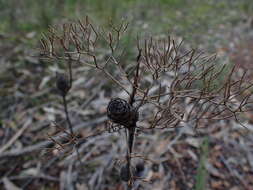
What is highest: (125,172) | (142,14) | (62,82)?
(142,14)

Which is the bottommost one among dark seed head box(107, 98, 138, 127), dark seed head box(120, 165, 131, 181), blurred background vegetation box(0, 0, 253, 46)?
dark seed head box(120, 165, 131, 181)

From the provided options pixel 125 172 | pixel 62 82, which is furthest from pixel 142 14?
pixel 125 172

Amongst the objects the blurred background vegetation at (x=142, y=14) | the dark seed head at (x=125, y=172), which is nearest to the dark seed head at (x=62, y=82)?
the dark seed head at (x=125, y=172)

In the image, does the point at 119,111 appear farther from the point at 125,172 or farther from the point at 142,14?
the point at 142,14

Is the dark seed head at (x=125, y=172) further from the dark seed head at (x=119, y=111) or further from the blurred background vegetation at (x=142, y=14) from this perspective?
the blurred background vegetation at (x=142, y=14)

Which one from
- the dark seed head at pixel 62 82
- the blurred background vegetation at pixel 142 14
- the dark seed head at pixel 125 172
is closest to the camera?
the dark seed head at pixel 125 172

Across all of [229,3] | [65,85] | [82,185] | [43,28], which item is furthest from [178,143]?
[229,3]

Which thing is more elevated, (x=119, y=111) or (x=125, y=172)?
(x=119, y=111)

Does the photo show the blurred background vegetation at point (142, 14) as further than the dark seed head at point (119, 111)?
Yes

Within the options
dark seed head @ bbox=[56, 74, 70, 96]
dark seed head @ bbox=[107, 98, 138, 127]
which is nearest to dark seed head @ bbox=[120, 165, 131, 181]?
dark seed head @ bbox=[107, 98, 138, 127]

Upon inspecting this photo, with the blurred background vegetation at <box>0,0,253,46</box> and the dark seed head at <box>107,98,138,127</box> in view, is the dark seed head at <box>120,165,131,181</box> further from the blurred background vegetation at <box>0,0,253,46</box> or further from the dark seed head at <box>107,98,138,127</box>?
the blurred background vegetation at <box>0,0,253,46</box>

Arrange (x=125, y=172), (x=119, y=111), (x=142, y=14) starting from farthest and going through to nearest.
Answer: (x=142, y=14) < (x=125, y=172) < (x=119, y=111)

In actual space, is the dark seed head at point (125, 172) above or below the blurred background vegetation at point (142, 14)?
below
